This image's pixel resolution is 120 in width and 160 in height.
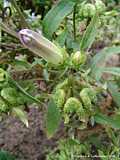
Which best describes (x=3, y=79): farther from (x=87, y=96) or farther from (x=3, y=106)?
(x=87, y=96)

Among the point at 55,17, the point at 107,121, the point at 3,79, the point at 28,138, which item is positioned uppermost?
the point at 55,17

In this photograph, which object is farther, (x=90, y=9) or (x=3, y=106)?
(x=90, y=9)

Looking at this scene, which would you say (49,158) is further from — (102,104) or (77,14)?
(77,14)

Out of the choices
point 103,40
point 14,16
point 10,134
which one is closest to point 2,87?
point 14,16

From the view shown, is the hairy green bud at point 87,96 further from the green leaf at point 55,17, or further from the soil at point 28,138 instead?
the soil at point 28,138

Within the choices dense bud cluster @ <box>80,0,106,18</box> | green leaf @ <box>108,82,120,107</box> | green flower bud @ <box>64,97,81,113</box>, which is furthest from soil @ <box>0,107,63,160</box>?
green flower bud @ <box>64,97,81,113</box>

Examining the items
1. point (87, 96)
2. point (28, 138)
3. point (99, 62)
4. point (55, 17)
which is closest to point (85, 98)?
point (87, 96)
